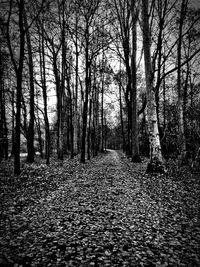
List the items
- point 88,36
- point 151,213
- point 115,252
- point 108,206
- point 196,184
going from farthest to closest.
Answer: point 88,36
point 196,184
point 108,206
point 151,213
point 115,252

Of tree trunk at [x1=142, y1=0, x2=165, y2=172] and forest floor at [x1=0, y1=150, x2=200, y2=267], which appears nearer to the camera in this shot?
forest floor at [x1=0, y1=150, x2=200, y2=267]

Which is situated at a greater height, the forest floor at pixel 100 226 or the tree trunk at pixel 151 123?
the tree trunk at pixel 151 123

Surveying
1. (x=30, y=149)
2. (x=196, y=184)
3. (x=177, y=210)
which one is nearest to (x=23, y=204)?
(x=177, y=210)

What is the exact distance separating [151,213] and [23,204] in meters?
3.95

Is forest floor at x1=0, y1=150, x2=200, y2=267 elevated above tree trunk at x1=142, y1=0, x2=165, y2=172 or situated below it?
below

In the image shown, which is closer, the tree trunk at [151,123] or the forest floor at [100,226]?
the forest floor at [100,226]

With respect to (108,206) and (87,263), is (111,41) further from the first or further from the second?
(87,263)

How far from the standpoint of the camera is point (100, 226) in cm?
430

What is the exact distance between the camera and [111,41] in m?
17.5

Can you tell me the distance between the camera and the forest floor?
123 inches

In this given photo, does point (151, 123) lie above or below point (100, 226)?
above

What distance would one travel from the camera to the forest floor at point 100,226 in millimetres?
3135

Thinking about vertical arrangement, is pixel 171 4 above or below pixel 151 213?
above

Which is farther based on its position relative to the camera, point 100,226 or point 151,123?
point 151,123
